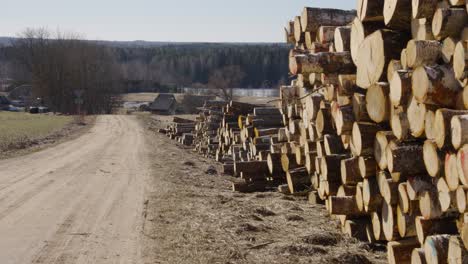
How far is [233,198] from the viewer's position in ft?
36.4

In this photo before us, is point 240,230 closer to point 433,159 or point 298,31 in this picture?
point 433,159

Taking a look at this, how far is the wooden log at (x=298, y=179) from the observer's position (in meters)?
10.6

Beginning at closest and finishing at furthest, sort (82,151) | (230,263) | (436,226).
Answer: (436,226) < (230,263) < (82,151)

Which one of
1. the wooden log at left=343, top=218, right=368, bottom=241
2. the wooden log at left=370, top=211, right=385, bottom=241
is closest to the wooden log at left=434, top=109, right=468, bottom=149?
the wooden log at left=370, top=211, right=385, bottom=241

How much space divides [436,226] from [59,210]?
6.64 metres

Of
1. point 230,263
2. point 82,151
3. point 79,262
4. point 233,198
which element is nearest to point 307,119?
point 233,198

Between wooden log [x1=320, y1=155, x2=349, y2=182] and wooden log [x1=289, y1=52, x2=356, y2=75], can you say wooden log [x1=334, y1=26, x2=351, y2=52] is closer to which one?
wooden log [x1=289, y1=52, x2=356, y2=75]

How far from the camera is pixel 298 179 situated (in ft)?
34.9

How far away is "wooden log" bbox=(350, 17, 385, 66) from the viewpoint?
23.9ft

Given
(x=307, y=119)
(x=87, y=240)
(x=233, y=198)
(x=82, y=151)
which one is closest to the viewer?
(x=87, y=240)

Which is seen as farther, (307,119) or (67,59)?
(67,59)

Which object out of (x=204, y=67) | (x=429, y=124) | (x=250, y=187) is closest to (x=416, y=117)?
(x=429, y=124)

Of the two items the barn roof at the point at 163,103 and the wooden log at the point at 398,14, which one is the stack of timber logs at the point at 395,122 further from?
the barn roof at the point at 163,103

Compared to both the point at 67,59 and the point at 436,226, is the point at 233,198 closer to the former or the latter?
the point at 436,226
